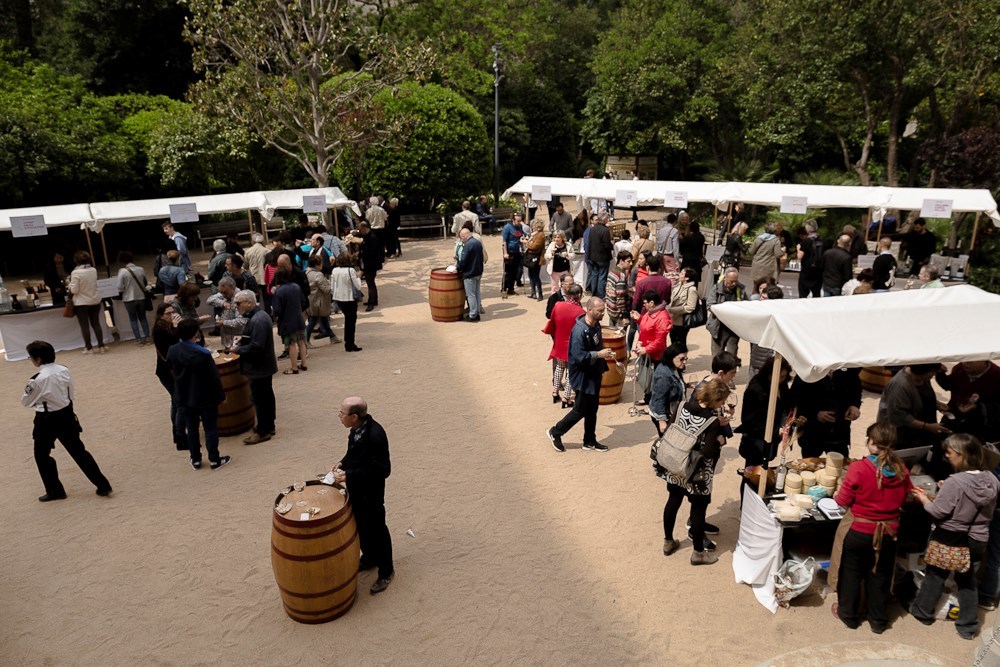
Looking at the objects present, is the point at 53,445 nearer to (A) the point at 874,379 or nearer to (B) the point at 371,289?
(B) the point at 371,289

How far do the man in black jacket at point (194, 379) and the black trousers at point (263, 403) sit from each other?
0.73 meters

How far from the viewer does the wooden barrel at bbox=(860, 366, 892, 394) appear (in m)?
9.84

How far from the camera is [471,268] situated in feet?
43.0

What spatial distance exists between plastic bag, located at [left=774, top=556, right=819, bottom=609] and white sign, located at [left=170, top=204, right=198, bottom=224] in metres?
12.5

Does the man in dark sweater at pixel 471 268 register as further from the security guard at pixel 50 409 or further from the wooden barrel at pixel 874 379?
the security guard at pixel 50 409

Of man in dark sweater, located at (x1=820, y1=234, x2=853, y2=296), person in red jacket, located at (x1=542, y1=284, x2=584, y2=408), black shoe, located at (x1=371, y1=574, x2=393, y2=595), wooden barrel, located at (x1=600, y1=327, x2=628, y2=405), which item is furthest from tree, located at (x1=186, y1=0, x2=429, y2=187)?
black shoe, located at (x1=371, y1=574, x2=393, y2=595)

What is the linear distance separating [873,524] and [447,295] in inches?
374

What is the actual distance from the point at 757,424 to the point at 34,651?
251 inches

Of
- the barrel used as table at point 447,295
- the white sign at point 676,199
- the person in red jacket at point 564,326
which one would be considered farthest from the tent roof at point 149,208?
the person in red jacket at point 564,326

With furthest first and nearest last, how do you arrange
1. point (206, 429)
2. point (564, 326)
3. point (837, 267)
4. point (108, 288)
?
point (108, 288), point (837, 267), point (564, 326), point (206, 429)

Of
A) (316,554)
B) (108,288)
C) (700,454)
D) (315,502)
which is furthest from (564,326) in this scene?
(108,288)

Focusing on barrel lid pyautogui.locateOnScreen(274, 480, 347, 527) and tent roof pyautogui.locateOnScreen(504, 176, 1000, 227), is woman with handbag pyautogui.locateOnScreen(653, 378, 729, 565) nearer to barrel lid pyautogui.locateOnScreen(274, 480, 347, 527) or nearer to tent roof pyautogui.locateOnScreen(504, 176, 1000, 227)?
barrel lid pyautogui.locateOnScreen(274, 480, 347, 527)

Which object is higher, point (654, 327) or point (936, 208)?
point (936, 208)

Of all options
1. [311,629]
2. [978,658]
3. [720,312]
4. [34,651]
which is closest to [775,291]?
[720,312]
